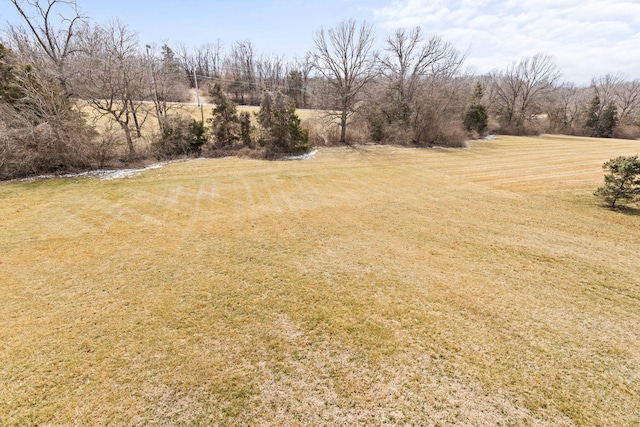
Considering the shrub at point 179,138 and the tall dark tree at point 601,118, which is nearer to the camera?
the shrub at point 179,138

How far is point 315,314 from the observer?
4.52 metres

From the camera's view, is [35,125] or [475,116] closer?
[35,125]

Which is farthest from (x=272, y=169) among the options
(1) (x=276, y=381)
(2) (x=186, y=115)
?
(1) (x=276, y=381)

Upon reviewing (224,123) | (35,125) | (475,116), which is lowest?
(35,125)

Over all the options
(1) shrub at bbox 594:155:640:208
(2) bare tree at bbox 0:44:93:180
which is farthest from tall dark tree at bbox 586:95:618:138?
(2) bare tree at bbox 0:44:93:180

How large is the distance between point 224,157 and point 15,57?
35.7ft

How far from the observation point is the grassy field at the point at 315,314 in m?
3.13

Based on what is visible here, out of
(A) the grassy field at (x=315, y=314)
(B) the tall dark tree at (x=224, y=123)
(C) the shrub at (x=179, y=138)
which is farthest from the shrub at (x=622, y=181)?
(C) the shrub at (x=179, y=138)

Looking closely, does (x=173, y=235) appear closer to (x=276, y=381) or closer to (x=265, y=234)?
(x=265, y=234)

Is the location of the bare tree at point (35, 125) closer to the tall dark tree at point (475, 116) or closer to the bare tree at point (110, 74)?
the bare tree at point (110, 74)

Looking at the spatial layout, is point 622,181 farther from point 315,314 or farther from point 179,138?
point 179,138

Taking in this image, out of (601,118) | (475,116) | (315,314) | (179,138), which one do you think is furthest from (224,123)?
(601,118)

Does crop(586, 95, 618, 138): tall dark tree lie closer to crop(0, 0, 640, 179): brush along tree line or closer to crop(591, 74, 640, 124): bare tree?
crop(591, 74, 640, 124): bare tree

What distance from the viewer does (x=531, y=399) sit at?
3172mm
